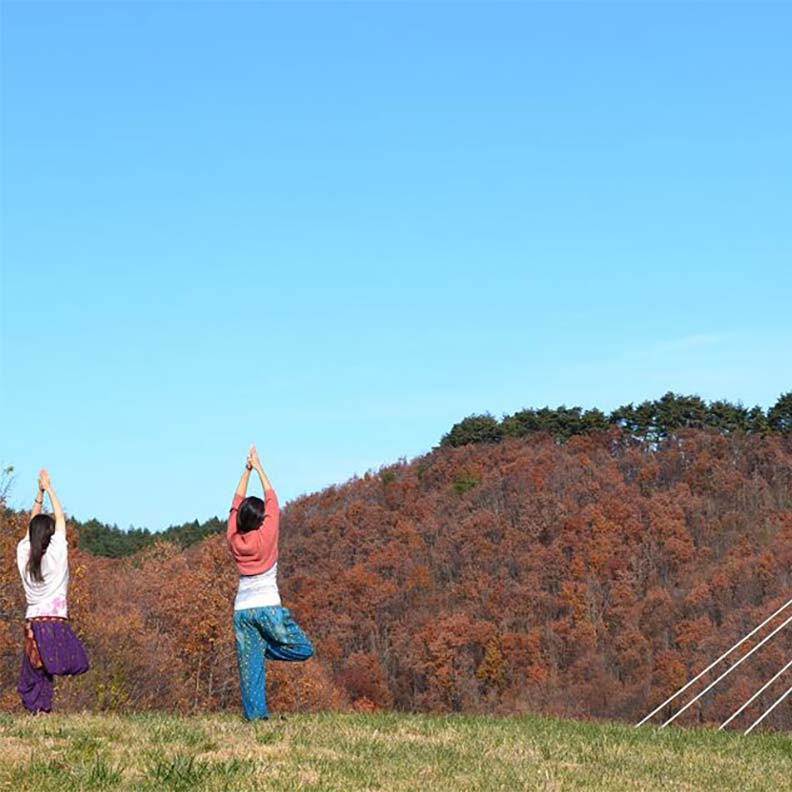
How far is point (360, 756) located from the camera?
347 inches

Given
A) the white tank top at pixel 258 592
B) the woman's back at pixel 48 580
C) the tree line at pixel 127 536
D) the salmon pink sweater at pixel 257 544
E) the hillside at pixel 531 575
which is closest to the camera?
the salmon pink sweater at pixel 257 544

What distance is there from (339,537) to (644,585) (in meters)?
26.5

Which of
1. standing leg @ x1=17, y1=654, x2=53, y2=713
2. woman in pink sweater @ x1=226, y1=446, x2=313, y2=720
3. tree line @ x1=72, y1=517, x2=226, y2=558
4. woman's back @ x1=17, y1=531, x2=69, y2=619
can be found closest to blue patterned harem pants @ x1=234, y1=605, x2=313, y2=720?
woman in pink sweater @ x1=226, y1=446, x2=313, y2=720

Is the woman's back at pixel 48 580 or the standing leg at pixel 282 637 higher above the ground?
the woman's back at pixel 48 580

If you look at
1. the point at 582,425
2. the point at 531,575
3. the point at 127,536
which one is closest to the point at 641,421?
the point at 582,425

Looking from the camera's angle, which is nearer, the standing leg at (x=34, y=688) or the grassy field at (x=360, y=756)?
the grassy field at (x=360, y=756)

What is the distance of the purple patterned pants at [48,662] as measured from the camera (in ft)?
34.5

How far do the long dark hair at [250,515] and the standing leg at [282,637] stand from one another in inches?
26.7

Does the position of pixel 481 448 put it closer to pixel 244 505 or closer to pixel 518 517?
pixel 518 517

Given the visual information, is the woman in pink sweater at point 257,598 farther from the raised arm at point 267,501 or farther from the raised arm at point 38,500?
the raised arm at point 38,500

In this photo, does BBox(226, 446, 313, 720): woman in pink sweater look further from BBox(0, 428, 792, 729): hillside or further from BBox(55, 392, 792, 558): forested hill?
BBox(55, 392, 792, 558): forested hill

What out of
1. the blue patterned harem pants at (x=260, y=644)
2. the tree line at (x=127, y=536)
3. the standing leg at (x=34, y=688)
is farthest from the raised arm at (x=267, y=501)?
the tree line at (x=127, y=536)

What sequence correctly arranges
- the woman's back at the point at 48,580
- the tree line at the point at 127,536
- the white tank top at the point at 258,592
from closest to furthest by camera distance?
the white tank top at the point at 258,592 → the woman's back at the point at 48,580 → the tree line at the point at 127,536

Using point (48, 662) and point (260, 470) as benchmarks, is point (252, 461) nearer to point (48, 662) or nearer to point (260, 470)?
point (260, 470)
